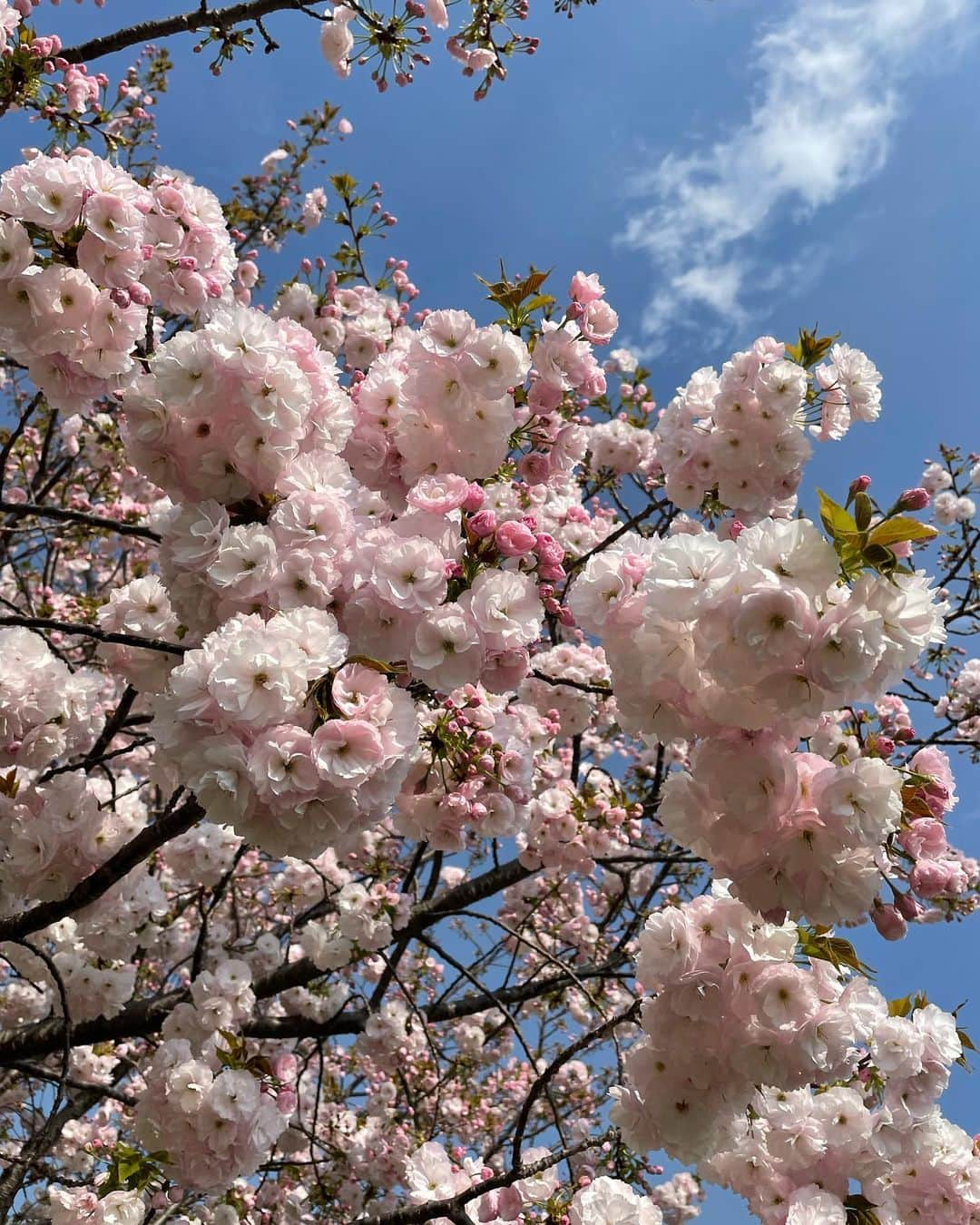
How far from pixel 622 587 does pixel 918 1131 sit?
8.33 ft

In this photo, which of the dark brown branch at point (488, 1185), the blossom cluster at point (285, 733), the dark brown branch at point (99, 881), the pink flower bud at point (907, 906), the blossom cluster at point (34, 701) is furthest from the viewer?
the blossom cluster at point (34, 701)

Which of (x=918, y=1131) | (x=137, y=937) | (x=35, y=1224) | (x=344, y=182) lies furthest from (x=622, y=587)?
(x=35, y=1224)

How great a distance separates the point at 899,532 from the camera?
Result: 4.47ft

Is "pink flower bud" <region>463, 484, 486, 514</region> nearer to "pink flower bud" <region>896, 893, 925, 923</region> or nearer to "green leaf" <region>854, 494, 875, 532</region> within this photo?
"green leaf" <region>854, 494, 875, 532</region>

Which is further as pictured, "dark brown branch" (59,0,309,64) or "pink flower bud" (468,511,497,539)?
"dark brown branch" (59,0,309,64)

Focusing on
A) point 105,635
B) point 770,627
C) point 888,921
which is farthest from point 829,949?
point 105,635

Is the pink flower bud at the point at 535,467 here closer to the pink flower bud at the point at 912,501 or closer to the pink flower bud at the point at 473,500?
the pink flower bud at the point at 473,500

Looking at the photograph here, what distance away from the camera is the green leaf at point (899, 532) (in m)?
1.34

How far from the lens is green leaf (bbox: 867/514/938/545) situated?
4.39 ft

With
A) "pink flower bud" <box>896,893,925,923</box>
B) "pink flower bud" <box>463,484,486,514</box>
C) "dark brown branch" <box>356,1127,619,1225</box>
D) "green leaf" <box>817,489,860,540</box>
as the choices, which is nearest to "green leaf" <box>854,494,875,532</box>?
"green leaf" <box>817,489,860,540</box>

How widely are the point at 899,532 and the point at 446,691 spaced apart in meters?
0.91

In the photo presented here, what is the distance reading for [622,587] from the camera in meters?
1.64

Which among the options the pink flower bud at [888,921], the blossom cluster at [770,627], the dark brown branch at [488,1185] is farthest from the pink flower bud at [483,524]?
the dark brown branch at [488,1185]

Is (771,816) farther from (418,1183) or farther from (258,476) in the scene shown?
(418,1183)
